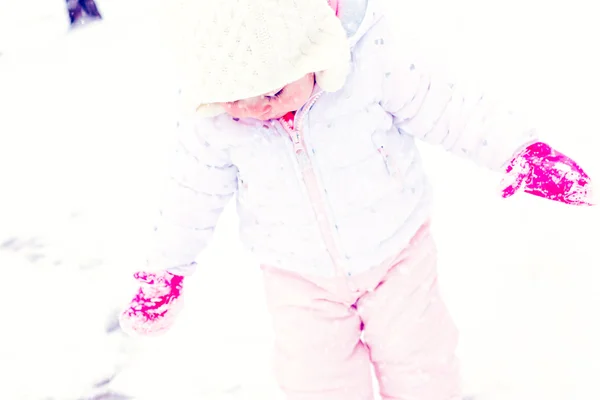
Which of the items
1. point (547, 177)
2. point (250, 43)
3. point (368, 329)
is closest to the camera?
point (250, 43)

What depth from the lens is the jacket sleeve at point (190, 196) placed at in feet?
3.09

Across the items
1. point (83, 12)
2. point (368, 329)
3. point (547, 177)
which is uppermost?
point (83, 12)

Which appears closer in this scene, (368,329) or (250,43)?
(250,43)

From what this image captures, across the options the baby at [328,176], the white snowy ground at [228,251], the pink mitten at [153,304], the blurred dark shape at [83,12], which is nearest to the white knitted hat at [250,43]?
the baby at [328,176]

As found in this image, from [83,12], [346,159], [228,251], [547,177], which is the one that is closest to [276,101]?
[346,159]

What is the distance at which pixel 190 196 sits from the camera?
993 mm

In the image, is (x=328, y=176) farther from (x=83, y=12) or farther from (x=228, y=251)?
(x=83, y=12)

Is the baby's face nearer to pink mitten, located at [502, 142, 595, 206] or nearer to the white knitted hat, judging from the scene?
the white knitted hat

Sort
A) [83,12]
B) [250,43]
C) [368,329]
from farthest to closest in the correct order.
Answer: [83,12]
[368,329]
[250,43]

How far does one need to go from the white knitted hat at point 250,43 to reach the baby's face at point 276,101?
0.04 metres

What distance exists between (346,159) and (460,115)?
0.18 meters

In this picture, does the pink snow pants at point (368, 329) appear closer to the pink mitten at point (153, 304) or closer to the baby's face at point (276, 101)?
the pink mitten at point (153, 304)

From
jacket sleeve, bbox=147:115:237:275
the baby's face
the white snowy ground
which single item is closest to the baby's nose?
the baby's face

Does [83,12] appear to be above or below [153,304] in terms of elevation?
above
